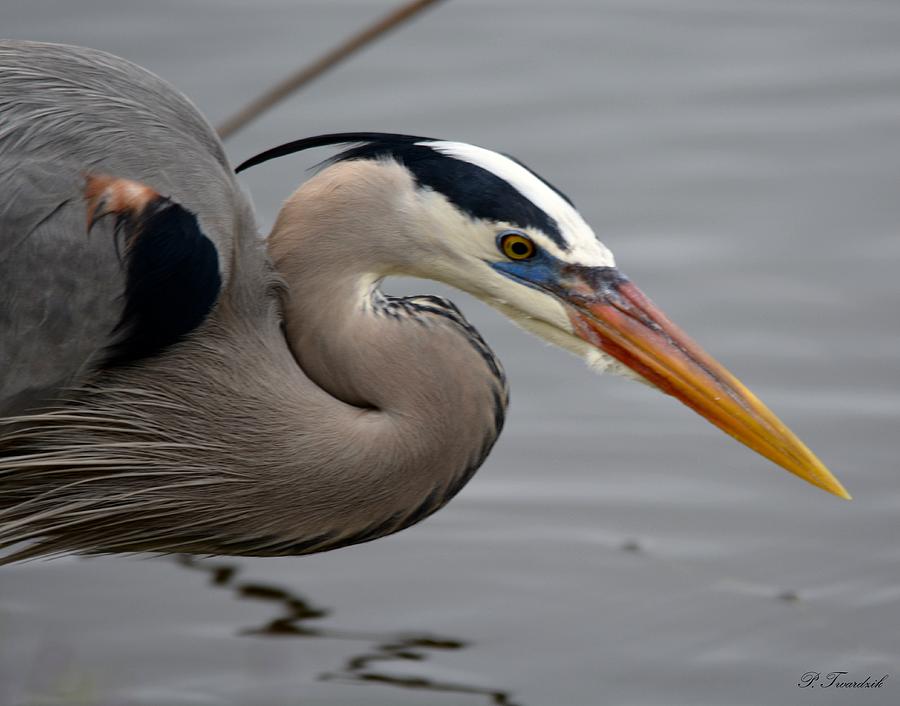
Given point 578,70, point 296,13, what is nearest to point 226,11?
point 296,13

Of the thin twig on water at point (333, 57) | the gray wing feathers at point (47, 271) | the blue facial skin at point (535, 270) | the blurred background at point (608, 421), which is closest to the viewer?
the thin twig on water at point (333, 57)

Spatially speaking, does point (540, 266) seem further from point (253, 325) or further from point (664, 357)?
point (253, 325)

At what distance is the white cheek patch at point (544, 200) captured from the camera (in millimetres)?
3543

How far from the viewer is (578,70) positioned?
6.91 m

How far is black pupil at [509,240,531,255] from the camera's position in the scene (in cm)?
360

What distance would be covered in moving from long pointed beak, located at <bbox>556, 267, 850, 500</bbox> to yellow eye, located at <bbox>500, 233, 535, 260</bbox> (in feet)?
0.32

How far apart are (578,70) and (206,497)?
365 centimetres

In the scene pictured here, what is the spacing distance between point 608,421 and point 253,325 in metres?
1.91

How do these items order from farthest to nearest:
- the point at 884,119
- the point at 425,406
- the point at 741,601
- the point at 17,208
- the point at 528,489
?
the point at 884,119 → the point at 528,489 → the point at 741,601 → the point at 425,406 → the point at 17,208

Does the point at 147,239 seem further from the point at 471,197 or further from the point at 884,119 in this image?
the point at 884,119

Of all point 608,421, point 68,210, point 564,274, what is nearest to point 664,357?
point 564,274

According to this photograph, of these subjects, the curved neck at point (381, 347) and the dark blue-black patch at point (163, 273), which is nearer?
the dark blue-black patch at point (163, 273)

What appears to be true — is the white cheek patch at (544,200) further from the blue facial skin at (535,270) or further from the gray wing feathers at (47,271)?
the gray wing feathers at (47,271)

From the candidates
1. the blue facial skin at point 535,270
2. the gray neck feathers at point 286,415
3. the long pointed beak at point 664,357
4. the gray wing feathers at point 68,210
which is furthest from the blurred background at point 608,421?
the blue facial skin at point 535,270
